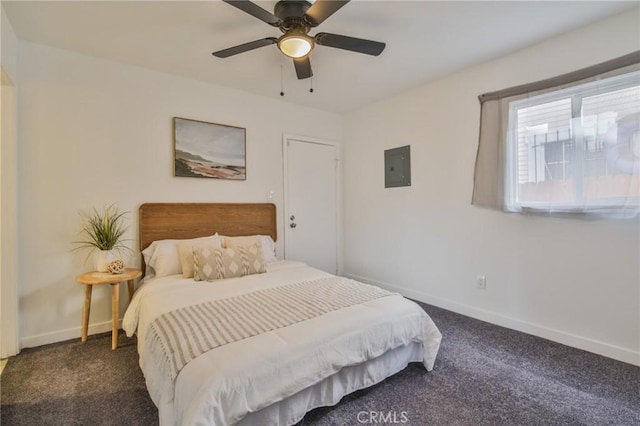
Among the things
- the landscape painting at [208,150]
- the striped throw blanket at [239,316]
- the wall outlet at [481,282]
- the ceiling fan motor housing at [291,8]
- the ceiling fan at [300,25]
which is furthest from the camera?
the landscape painting at [208,150]

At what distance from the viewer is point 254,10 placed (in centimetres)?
174

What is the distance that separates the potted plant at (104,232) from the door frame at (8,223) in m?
0.43

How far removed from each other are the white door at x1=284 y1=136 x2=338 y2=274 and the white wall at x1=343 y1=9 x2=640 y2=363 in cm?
26

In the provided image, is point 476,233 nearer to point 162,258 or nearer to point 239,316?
point 239,316

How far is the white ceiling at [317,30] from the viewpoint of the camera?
2066 millimetres

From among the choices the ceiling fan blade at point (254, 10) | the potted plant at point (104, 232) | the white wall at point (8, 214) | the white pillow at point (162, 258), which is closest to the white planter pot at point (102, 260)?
the potted plant at point (104, 232)

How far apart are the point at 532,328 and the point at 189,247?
3.18 meters

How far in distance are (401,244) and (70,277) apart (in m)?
3.40

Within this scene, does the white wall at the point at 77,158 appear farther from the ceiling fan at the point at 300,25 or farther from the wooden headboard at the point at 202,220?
the ceiling fan at the point at 300,25

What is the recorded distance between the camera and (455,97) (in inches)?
123

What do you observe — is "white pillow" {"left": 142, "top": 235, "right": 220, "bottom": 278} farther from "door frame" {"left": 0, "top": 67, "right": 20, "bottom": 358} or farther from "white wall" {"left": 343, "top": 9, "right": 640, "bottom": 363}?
"white wall" {"left": 343, "top": 9, "right": 640, "bottom": 363}

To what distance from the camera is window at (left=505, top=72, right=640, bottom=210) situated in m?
2.11

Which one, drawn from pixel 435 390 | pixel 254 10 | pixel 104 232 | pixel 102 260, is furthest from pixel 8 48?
pixel 435 390

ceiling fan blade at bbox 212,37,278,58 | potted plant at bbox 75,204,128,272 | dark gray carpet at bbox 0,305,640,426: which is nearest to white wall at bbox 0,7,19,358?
dark gray carpet at bbox 0,305,640,426
